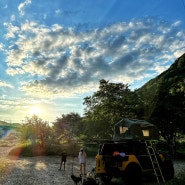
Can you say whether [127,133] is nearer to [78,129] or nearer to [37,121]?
[37,121]

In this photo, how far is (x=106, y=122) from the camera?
138 ft

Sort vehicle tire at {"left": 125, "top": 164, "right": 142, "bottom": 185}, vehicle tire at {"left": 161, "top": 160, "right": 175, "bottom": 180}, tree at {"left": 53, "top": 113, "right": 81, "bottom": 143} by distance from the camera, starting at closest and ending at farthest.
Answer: vehicle tire at {"left": 125, "top": 164, "right": 142, "bottom": 185} < vehicle tire at {"left": 161, "top": 160, "right": 175, "bottom": 180} < tree at {"left": 53, "top": 113, "right": 81, "bottom": 143}

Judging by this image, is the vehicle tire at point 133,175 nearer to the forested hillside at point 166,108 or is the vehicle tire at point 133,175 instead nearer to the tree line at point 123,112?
the tree line at point 123,112

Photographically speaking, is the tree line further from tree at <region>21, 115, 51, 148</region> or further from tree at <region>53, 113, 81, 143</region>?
tree at <region>53, 113, 81, 143</region>

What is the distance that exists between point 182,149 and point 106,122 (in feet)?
47.3

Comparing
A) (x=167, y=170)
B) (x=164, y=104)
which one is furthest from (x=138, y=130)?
(x=164, y=104)

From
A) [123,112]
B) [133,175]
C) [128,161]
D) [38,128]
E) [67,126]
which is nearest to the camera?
[133,175]

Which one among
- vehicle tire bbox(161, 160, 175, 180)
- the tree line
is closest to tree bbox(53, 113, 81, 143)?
the tree line

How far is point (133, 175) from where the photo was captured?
1462 centimetres

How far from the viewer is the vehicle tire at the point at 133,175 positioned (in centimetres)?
1443

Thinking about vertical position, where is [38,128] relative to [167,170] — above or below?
above

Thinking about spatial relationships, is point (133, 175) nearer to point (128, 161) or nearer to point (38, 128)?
point (128, 161)

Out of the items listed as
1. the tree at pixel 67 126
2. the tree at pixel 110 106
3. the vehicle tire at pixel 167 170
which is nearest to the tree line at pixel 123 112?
the tree at pixel 110 106

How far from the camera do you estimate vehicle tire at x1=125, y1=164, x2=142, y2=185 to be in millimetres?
14430
